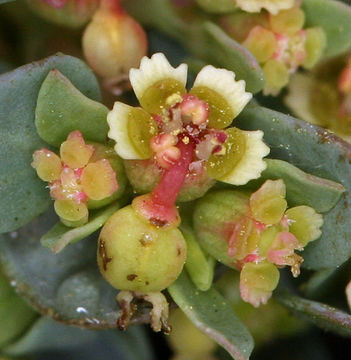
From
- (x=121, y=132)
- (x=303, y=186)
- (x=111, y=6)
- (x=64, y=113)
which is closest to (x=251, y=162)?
(x=303, y=186)

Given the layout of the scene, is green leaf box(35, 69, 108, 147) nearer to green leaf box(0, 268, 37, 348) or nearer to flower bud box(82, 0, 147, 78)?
flower bud box(82, 0, 147, 78)

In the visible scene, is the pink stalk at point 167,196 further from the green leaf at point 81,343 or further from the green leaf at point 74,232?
the green leaf at point 81,343

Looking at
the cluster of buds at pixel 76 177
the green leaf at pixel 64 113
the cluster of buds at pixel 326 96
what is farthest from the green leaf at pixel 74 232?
the cluster of buds at pixel 326 96

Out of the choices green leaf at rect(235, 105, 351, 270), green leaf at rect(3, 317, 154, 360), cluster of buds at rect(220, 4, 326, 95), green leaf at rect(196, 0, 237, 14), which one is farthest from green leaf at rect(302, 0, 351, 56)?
green leaf at rect(3, 317, 154, 360)

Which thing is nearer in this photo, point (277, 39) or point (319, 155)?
point (319, 155)

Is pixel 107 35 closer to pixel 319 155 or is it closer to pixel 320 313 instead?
pixel 319 155
